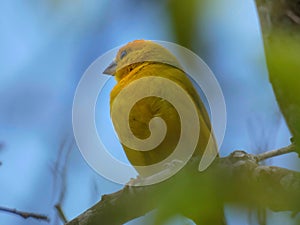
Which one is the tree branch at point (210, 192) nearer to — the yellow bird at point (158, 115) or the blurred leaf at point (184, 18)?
the blurred leaf at point (184, 18)

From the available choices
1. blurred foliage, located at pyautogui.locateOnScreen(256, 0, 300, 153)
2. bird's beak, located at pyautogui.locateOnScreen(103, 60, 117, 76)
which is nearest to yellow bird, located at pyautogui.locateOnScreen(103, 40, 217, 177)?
bird's beak, located at pyautogui.locateOnScreen(103, 60, 117, 76)

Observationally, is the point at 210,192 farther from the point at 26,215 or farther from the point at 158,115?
the point at 158,115

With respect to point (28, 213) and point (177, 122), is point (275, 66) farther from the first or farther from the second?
point (177, 122)

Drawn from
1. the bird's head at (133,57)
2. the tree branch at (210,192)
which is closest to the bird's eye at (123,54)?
the bird's head at (133,57)

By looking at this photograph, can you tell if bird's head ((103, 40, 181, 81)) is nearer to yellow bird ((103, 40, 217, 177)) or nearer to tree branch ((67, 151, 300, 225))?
yellow bird ((103, 40, 217, 177))

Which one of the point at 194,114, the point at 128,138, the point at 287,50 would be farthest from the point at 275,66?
the point at 128,138
